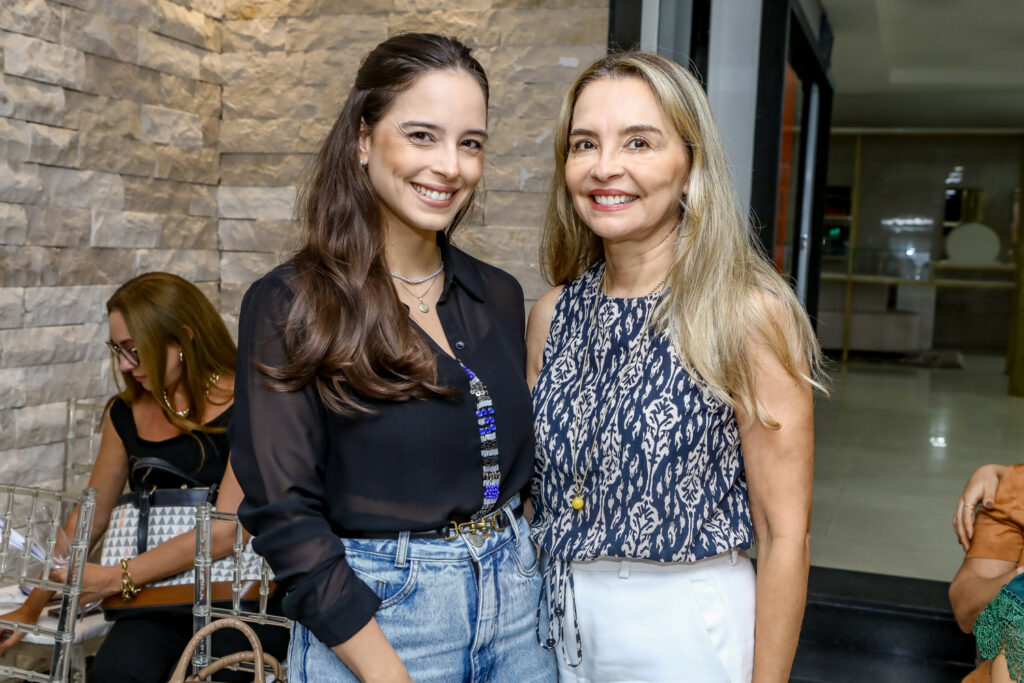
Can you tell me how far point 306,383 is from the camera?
1188 mm

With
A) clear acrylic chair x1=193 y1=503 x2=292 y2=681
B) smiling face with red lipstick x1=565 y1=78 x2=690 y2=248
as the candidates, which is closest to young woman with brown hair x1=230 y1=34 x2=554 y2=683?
smiling face with red lipstick x1=565 y1=78 x2=690 y2=248

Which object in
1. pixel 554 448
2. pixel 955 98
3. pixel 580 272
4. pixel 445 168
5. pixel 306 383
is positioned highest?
pixel 955 98

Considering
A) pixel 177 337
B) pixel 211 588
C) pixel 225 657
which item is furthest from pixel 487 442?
pixel 177 337

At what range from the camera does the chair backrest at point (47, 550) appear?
71.9 inches

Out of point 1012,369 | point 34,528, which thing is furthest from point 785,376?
point 1012,369

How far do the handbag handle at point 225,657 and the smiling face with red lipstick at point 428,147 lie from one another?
29.3 inches

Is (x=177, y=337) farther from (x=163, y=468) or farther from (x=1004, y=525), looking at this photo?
(x=1004, y=525)

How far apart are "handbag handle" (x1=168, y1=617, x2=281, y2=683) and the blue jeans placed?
0.85 feet

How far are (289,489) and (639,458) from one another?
50 centimetres

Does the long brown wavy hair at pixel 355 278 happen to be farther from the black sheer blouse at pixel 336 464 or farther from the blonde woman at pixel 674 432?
the blonde woman at pixel 674 432

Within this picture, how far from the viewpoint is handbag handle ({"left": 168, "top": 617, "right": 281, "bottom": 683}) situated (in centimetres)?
152

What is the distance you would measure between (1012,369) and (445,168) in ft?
26.6

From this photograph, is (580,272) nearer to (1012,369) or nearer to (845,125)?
(1012,369)

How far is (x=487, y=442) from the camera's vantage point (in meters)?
1.31
